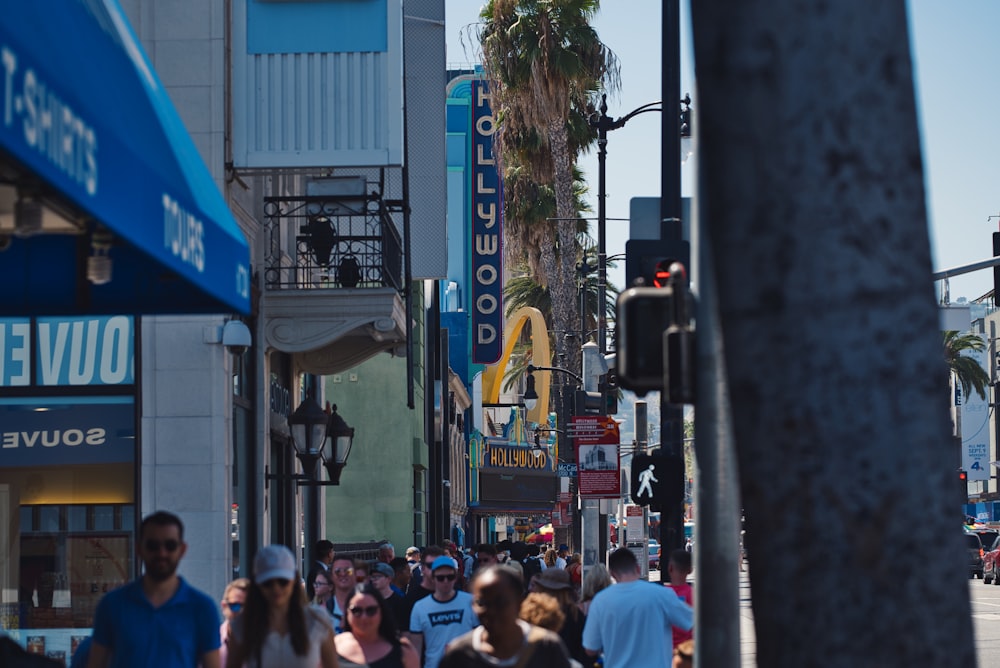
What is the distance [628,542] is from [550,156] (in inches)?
574

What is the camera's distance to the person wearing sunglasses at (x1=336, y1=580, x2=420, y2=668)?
28.7 ft

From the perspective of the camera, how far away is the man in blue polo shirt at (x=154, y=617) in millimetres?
7156

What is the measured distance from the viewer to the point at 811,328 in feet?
13.2

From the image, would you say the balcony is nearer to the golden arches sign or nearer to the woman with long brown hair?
the woman with long brown hair

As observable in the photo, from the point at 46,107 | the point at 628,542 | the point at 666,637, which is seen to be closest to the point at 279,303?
the point at 666,637

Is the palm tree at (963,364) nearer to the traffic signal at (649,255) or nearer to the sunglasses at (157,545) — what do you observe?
the traffic signal at (649,255)

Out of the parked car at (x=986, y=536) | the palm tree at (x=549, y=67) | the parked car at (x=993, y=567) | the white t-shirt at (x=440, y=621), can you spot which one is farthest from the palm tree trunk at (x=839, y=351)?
the parked car at (x=986, y=536)

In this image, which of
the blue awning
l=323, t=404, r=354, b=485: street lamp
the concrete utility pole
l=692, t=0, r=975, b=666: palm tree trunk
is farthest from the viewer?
the concrete utility pole

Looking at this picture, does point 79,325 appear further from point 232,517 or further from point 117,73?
point 117,73

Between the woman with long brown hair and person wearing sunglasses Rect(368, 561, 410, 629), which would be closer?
the woman with long brown hair

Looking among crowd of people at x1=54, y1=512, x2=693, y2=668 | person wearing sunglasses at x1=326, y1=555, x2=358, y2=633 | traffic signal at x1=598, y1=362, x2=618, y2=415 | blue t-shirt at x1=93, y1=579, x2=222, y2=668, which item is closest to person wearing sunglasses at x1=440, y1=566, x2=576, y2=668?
crowd of people at x1=54, y1=512, x2=693, y2=668

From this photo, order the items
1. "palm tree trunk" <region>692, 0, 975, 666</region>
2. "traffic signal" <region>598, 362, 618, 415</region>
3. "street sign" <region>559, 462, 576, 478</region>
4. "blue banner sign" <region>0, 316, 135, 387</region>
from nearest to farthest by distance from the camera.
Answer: "palm tree trunk" <region>692, 0, 975, 666</region>
"blue banner sign" <region>0, 316, 135, 387</region>
"traffic signal" <region>598, 362, 618, 415</region>
"street sign" <region>559, 462, 576, 478</region>

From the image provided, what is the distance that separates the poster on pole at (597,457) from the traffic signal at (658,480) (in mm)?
6024

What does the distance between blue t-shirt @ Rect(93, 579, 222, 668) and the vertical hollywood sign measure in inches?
1503
